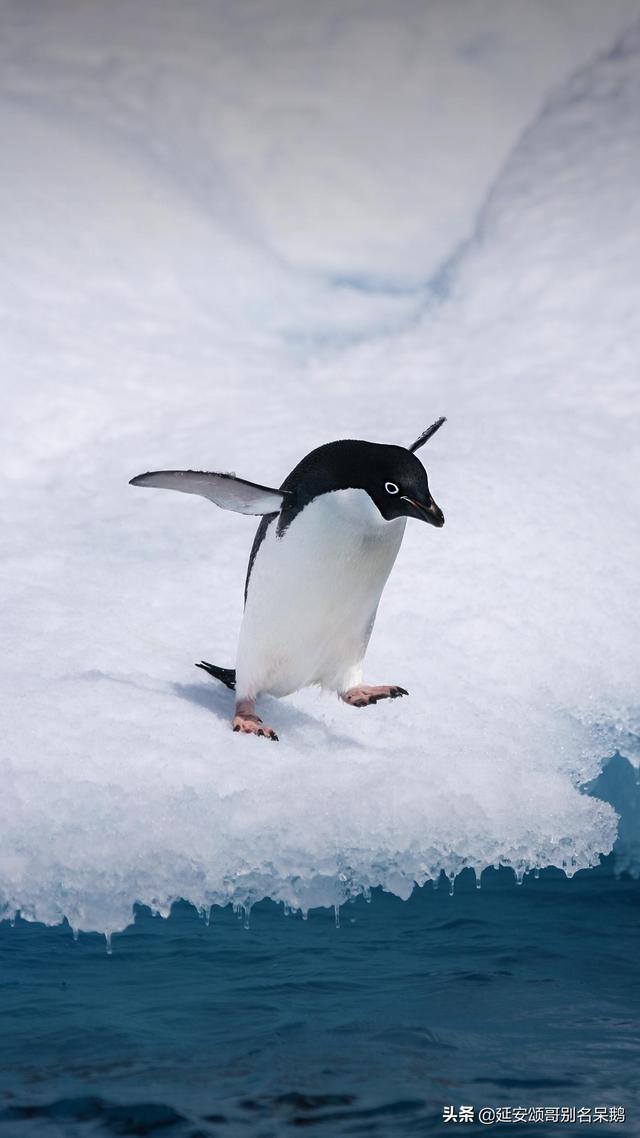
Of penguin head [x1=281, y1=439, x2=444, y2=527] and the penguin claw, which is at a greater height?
penguin head [x1=281, y1=439, x2=444, y2=527]

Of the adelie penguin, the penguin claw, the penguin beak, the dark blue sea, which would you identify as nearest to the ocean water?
the dark blue sea

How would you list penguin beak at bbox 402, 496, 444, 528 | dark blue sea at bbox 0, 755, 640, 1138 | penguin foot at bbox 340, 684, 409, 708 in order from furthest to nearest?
1. penguin foot at bbox 340, 684, 409, 708
2. penguin beak at bbox 402, 496, 444, 528
3. dark blue sea at bbox 0, 755, 640, 1138

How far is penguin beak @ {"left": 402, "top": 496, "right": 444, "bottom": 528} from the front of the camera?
2127 mm

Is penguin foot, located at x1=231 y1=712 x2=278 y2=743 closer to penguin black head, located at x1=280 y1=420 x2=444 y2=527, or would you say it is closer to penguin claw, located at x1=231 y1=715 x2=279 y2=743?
penguin claw, located at x1=231 y1=715 x2=279 y2=743

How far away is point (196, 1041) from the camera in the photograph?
161 centimetres

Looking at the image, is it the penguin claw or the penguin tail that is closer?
the penguin claw

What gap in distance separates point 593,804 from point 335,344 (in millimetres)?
4516

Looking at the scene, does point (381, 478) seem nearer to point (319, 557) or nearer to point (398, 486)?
point (398, 486)

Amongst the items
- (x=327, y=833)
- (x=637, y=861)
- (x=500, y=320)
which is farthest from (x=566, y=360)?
(x=327, y=833)

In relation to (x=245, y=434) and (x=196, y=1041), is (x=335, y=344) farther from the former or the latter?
(x=196, y=1041)

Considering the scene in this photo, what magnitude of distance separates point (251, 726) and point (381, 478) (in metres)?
0.62

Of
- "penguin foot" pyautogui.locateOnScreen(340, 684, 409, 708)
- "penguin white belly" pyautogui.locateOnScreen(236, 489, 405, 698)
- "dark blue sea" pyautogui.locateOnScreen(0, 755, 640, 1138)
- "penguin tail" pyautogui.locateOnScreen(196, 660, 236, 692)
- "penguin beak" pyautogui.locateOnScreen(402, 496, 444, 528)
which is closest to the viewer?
"dark blue sea" pyautogui.locateOnScreen(0, 755, 640, 1138)

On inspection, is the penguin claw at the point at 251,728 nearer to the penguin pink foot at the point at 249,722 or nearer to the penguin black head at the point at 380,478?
the penguin pink foot at the point at 249,722

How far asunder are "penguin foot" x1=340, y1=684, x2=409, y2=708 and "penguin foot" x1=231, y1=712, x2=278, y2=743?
0.20 meters
